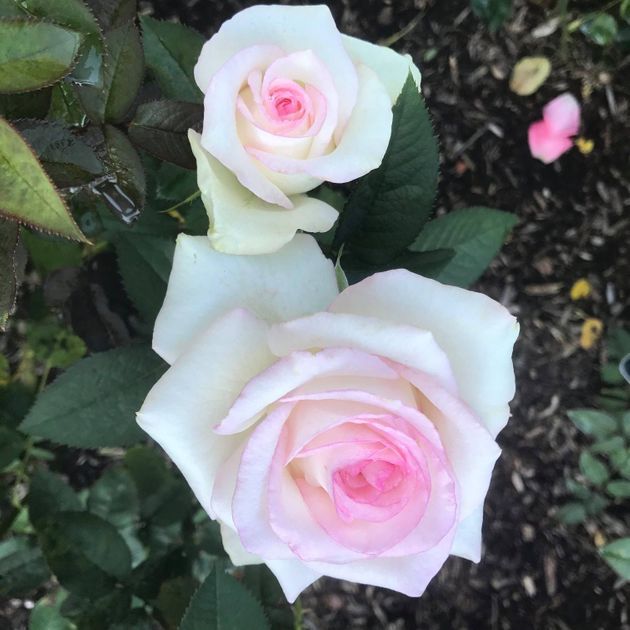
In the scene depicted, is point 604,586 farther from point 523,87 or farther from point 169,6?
point 169,6

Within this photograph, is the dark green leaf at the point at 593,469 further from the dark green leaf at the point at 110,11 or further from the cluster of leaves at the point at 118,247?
the dark green leaf at the point at 110,11

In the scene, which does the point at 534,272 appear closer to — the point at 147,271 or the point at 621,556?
the point at 621,556

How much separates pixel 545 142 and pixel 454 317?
1028mm

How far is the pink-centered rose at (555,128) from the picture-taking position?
4.62 ft

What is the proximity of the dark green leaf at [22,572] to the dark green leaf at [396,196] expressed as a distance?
64cm

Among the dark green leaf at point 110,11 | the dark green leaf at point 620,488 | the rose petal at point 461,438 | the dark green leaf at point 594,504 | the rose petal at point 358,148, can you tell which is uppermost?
the dark green leaf at point 110,11

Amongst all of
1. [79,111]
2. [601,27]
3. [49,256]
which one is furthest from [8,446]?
[601,27]

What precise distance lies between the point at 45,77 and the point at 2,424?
0.68m

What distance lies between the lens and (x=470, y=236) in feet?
3.35

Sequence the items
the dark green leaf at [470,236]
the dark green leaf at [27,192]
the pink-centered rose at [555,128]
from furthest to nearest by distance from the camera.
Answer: the pink-centered rose at [555,128], the dark green leaf at [470,236], the dark green leaf at [27,192]

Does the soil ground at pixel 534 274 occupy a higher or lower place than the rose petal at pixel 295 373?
lower

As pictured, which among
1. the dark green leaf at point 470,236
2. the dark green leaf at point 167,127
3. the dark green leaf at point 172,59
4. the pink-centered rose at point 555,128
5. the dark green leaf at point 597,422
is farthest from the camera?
the pink-centered rose at point 555,128

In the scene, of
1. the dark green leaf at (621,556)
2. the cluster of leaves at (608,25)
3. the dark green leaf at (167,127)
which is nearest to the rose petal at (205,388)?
the dark green leaf at (167,127)

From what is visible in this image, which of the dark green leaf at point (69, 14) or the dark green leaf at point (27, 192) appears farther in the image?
the dark green leaf at point (69, 14)
